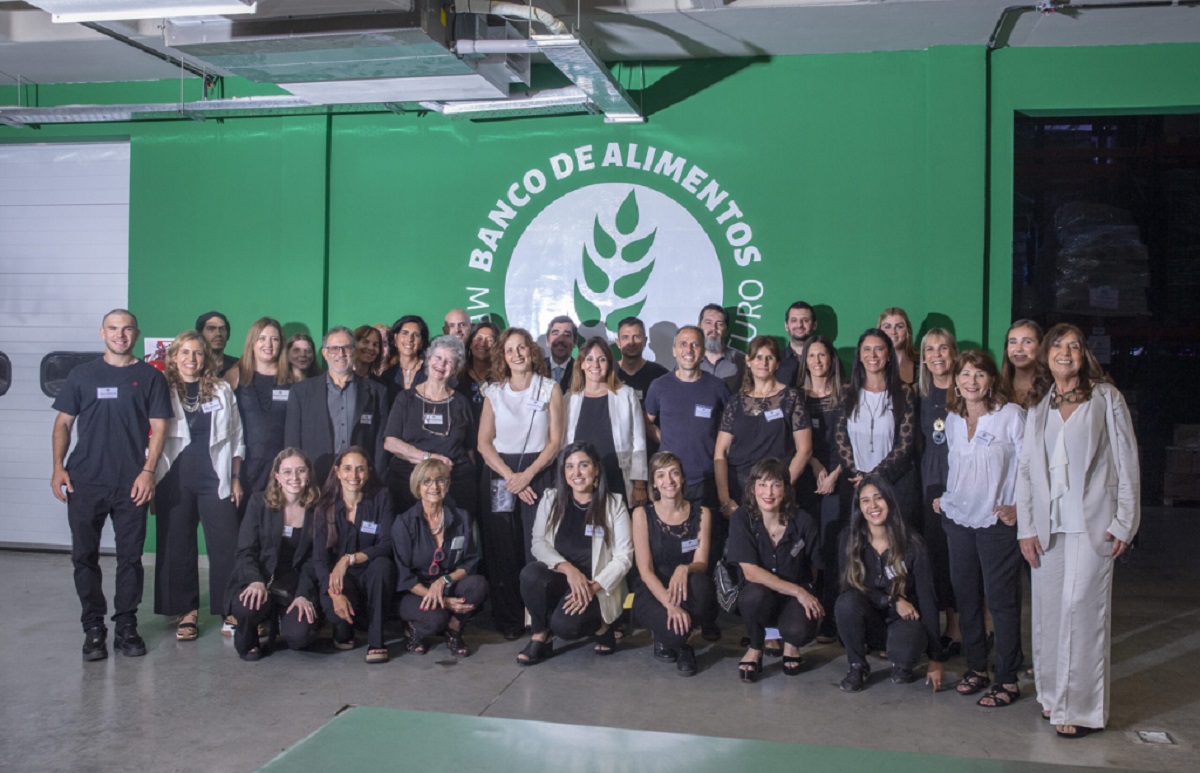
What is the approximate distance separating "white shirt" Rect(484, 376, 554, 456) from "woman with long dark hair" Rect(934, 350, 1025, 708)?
190 centimetres

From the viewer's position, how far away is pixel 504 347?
5098mm

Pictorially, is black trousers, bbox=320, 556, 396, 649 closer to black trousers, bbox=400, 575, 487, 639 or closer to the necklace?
black trousers, bbox=400, 575, 487, 639

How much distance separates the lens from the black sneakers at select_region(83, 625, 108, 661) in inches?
178

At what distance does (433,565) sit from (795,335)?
2.21 metres

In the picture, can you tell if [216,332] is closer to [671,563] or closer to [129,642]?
[129,642]

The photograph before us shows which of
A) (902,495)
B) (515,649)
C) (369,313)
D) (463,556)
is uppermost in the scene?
(369,313)

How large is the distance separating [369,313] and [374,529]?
2081 mm

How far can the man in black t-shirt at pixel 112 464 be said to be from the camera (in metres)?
4.65

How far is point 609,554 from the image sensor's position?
4.75 metres

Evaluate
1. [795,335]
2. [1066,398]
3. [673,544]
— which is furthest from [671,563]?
[1066,398]

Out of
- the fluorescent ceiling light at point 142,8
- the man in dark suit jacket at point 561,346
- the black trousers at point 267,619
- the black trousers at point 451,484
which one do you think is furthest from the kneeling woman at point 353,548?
the fluorescent ceiling light at point 142,8

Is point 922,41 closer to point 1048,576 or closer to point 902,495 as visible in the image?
point 902,495

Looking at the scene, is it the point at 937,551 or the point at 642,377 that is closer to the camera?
the point at 937,551

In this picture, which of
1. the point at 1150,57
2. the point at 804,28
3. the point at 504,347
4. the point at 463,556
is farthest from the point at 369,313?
the point at 1150,57
